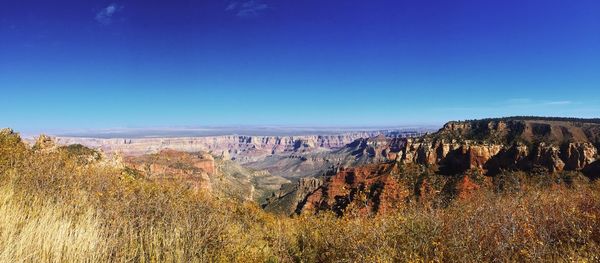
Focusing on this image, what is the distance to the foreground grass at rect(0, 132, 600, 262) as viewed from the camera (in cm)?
543

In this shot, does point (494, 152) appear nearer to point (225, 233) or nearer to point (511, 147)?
point (511, 147)

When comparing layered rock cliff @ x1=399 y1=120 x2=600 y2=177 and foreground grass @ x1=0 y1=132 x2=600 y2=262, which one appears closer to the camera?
foreground grass @ x1=0 y1=132 x2=600 y2=262

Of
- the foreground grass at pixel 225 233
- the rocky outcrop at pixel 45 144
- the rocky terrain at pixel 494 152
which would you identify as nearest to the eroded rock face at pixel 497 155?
the rocky terrain at pixel 494 152

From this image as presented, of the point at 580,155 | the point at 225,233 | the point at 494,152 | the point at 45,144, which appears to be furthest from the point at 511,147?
the point at 225,233

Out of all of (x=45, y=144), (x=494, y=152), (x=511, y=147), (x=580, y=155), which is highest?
(x=45, y=144)

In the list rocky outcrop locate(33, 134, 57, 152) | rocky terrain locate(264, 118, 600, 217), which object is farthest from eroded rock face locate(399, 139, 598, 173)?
rocky outcrop locate(33, 134, 57, 152)

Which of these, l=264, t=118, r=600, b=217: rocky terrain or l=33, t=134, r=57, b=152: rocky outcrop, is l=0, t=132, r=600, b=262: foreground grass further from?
l=264, t=118, r=600, b=217: rocky terrain

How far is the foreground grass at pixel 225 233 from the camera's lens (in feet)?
17.8

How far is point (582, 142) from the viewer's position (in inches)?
4690

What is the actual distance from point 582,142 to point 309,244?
13953cm

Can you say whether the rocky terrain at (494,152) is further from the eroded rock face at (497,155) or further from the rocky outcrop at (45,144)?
the rocky outcrop at (45,144)

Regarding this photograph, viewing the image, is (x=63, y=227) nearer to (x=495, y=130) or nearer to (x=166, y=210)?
(x=166, y=210)

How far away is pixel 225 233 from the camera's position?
758cm

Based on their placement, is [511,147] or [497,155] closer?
[511,147]
